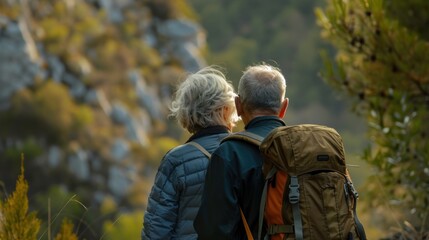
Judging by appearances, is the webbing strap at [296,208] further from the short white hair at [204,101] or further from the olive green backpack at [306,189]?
the short white hair at [204,101]

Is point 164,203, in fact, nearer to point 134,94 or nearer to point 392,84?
point 392,84

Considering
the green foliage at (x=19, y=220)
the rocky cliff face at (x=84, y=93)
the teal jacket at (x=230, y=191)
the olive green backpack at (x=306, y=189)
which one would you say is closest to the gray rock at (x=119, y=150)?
the rocky cliff face at (x=84, y=93)

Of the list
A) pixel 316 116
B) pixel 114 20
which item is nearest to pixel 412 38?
pixel 114 20

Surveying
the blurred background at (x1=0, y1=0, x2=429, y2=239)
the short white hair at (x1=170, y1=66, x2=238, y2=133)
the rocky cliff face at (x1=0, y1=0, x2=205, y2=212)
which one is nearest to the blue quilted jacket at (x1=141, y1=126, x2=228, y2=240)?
the short white hair at (x1=170, y1=66, x2=238, y2=133)

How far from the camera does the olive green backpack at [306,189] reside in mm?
3271

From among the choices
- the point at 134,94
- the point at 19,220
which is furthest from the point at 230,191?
the point at 134,94

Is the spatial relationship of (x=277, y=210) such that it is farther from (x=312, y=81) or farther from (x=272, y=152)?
(x=312, y=81)

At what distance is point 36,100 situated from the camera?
193 feet

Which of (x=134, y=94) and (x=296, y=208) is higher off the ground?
(x=134, y=94)

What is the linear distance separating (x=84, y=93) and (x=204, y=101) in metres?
61.1

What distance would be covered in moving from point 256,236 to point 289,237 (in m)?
0.21

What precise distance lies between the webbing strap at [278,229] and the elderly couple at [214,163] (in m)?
0.14

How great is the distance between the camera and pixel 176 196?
391 centimetres

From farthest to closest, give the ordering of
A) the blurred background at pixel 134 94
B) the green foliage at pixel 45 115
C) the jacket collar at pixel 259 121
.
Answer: the green foliage at pixel 45 115, the blurred background at pixel 134 94, the jacket collar at pixel 259 121
